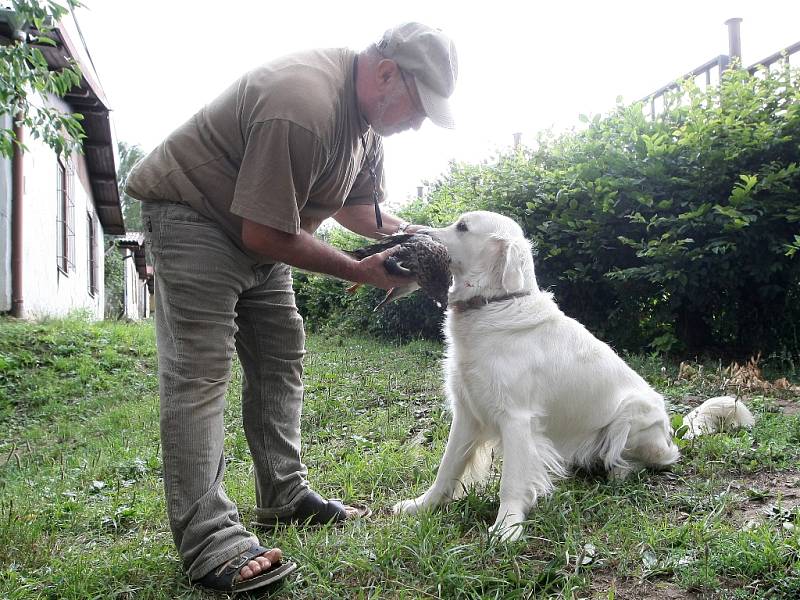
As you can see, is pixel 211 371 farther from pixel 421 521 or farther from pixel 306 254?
pixel 421 521

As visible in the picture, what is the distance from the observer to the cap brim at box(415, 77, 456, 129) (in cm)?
294

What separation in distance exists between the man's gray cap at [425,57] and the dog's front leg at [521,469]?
1.54m

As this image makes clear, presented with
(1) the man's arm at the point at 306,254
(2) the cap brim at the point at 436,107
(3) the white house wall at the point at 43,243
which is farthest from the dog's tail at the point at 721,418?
(3) the white house wall at the point at 43,243

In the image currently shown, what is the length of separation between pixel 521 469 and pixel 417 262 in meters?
1.10

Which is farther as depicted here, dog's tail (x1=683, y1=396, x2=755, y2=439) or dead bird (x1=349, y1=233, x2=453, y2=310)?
dog's tail (x1=683, y1=396, x2=755, y2=439)

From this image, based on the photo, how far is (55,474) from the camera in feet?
14.5

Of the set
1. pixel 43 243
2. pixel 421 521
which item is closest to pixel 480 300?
pixel 421 521

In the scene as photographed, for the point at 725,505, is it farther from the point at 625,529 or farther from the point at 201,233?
the point at 201,233

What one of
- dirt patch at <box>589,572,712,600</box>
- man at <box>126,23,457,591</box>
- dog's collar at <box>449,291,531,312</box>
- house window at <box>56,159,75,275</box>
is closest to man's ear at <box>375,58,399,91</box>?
man at <box>126,23,457,591</box>

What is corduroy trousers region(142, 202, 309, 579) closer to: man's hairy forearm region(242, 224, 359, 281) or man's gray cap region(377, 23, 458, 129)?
man's hairy forearm region(242, 224, 359, 281)

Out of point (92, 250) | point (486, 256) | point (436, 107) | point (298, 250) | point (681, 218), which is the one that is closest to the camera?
point (298, 250)

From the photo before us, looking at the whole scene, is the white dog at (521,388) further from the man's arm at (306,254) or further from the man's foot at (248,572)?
the man's foot at (248,572)

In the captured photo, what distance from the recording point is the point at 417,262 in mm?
3271

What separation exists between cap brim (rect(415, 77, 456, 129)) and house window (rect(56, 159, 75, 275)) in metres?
11.7
